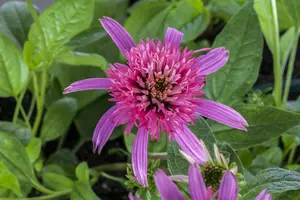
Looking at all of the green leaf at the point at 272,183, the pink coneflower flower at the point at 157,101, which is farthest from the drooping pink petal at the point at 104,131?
the green leaf at the point at 272,183

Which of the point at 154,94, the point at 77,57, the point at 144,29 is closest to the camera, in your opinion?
the point at 154,94

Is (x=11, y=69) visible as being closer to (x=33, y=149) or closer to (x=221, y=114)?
(x=33, y=149)

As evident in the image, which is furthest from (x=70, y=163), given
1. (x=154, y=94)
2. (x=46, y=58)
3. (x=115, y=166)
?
(x=154, y=94)

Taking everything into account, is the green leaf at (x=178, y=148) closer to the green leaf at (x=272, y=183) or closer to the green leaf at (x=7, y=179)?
the green leaf at (x=272, y=183)

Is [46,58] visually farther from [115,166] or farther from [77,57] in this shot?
[115,166]

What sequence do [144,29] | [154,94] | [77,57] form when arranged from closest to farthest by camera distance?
[154,94] → [77,57] → [144,29]

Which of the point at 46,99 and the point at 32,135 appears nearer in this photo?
the point at 32,135

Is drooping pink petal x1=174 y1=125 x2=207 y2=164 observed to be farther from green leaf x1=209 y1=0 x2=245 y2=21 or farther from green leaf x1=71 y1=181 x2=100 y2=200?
green leaf x1=209 y1=0 x2=245 y2=21
